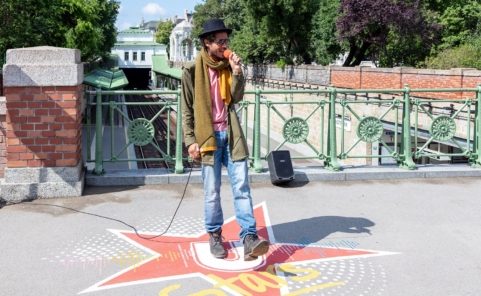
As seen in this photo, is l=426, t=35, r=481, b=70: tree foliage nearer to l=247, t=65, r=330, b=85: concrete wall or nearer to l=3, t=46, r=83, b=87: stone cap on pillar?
l=247, t=65, r=330, b=85: concrete wall

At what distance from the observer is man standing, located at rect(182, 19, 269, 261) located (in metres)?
4.12

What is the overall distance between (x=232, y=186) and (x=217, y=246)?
51 cm

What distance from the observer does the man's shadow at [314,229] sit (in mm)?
4754

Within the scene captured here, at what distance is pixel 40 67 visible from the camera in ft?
19.2

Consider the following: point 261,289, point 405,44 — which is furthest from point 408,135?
point 405,44

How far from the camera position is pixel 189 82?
14.0 feet

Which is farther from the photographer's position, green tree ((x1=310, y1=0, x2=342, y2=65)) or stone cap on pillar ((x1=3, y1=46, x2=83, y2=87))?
green tree ((x1=310, y1=0, x2=342, y2=65))

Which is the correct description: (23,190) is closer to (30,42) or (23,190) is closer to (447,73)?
(30,42)

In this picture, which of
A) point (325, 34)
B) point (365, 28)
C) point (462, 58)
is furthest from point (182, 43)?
point (462, 58)

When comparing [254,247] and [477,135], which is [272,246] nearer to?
[254,247]

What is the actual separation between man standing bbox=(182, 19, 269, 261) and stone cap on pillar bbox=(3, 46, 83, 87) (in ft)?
7.23

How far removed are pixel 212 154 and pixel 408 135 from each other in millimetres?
4226

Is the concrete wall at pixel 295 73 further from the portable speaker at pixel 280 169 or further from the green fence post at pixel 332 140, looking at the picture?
the portable speaker at pixel 280 169

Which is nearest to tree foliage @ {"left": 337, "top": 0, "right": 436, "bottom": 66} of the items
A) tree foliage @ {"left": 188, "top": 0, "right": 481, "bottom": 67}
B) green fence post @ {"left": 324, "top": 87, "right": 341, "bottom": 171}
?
tree foliage @ {"left": 188, "top": 0, "right": 481, "bottom": 67}
